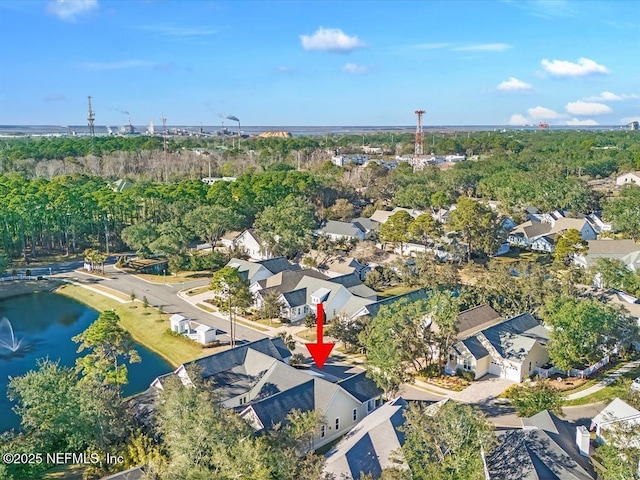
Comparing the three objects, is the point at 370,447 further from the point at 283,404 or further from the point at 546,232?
Answer: the point at 546,232

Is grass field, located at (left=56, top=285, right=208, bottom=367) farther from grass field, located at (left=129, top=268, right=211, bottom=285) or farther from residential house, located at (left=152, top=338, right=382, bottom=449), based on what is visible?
residential house, located at (left=152, top=338, right=382, bottom=449)

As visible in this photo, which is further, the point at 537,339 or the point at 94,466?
the point at 537,339

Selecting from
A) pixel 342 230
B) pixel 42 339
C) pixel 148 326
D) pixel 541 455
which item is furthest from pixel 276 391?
pixel 342 230

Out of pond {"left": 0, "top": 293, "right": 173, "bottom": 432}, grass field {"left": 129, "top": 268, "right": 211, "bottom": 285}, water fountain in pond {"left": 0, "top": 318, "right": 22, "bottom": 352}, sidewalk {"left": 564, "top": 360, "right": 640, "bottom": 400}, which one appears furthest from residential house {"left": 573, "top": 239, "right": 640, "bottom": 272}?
water fountain in pond {"left": 0, "top": 318, "right": 22, "bottom": 352}

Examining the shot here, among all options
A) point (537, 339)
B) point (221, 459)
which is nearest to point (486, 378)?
point (537, 339)

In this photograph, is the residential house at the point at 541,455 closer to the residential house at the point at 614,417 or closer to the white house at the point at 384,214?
the residential house at the point at 614,417

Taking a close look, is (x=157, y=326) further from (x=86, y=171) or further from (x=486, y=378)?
(x=86, y=171)
